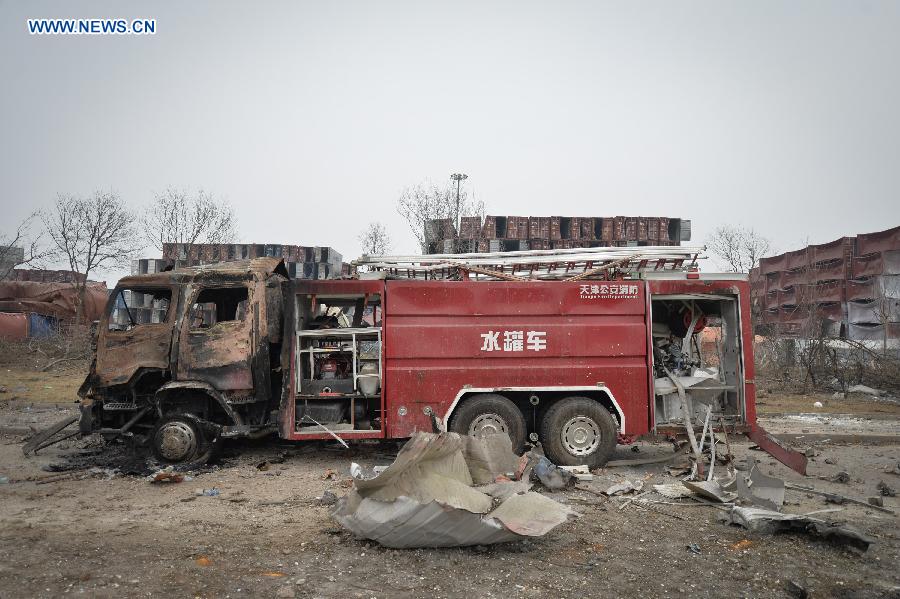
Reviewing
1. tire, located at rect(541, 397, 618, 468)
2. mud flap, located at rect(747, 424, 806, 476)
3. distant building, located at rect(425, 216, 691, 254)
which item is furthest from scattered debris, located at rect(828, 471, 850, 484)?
distant building, located at rect(425, 216, 691, 254)

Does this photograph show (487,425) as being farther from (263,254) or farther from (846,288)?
(846,288)

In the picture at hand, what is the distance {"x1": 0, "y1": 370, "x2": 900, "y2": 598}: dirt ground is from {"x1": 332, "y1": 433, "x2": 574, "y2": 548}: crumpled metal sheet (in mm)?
151

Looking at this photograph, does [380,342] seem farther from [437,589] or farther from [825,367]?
[825,367]

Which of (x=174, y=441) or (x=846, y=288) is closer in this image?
(x=174, y=441)

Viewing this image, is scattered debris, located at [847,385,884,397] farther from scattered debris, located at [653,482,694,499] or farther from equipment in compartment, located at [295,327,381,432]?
equipment in compartment, located at [295,327,381,432]

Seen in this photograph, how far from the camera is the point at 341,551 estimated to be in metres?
4.87

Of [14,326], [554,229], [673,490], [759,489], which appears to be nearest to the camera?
[759,489]

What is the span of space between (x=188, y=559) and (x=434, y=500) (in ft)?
6.27

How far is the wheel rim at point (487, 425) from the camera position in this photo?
312 inches

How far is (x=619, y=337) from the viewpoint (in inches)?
316

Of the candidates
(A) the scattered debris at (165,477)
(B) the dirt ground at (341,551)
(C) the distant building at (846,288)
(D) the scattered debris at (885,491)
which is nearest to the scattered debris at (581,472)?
(B) the dirt ground at (341,551)

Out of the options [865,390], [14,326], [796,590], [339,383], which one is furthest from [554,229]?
[14,326]

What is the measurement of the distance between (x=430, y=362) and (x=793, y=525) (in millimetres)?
4300

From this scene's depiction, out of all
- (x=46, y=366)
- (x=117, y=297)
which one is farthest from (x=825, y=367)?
(x=46, y=366)
